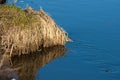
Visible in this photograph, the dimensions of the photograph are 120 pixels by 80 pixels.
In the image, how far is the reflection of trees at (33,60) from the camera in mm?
19797

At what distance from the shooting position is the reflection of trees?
19797 millimetres

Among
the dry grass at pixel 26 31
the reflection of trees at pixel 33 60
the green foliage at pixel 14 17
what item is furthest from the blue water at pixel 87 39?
the green foliage at pixel 14 17

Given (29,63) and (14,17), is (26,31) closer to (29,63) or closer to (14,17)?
(14,17)

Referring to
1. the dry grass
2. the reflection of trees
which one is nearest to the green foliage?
the dry grass

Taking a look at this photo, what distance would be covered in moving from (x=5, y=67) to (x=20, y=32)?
101 inches

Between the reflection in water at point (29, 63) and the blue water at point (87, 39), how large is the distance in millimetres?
363

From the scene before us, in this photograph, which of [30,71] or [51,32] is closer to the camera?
[30,71]

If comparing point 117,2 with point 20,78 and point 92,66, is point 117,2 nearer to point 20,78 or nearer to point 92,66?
point 92,66

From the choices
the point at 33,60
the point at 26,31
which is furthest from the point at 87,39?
the point at 26,31

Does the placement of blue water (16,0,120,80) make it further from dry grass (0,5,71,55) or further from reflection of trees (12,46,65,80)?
dry grass (0,5,71,55)

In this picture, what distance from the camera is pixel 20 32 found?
20.8m

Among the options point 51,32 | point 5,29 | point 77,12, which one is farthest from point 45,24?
point 77,12

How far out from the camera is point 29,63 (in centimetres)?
2102

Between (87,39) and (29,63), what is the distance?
12.9 feet
